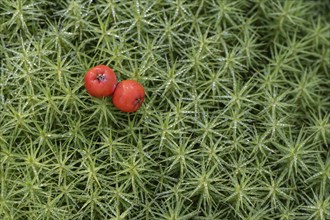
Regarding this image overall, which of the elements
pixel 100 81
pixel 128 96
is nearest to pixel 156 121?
pixel 128 96

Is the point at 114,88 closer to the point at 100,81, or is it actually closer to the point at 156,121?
the point at 100,81

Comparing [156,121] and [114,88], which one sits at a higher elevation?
[114,88]

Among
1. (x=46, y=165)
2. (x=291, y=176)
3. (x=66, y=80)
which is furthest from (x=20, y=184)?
(x=291, y=176)

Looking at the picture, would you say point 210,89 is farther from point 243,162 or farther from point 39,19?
point 39,19
